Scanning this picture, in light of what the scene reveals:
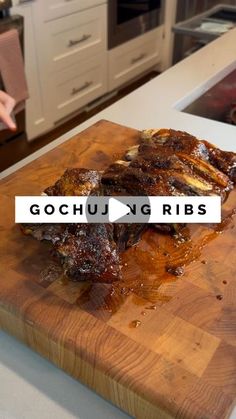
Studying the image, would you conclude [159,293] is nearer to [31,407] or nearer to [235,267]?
[235,267]

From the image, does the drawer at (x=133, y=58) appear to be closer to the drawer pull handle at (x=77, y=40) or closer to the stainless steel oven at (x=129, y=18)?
the stainless steel oven at (x=129, y=18)

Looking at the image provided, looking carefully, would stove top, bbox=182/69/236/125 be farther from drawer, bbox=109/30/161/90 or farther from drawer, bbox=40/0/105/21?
drawer, bbox=109/30/161/90

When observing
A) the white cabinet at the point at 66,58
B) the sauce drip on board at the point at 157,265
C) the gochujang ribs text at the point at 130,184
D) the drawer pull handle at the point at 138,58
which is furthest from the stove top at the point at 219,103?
the drawer pull handle at the point at 138,58

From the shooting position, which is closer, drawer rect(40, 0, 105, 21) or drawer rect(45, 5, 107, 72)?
drawer rect(40, 0, 105, 21)

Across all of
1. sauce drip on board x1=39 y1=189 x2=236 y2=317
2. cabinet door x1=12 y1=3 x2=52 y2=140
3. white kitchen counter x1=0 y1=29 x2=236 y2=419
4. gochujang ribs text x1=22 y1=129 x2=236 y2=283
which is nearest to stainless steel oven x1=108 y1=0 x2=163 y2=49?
cabinet door x1=12 y1=3 x2=52 y2=140

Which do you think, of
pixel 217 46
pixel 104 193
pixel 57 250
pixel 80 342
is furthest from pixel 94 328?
pixel 217 46

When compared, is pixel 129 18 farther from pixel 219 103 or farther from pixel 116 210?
pixel 116 210
